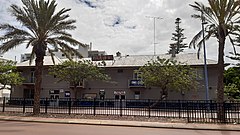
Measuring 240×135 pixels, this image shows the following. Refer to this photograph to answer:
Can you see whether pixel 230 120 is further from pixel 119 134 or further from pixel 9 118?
pixel 9 118

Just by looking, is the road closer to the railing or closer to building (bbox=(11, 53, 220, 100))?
building (bbox=(11, 53, 220, 100))

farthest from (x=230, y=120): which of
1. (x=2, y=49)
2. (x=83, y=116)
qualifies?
(x=2, y=49)

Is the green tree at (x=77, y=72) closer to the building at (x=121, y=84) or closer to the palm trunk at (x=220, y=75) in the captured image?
the building at (x=121, y=84)

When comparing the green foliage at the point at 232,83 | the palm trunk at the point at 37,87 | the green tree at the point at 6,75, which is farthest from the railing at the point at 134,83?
the palm trunk at the point at 37,87

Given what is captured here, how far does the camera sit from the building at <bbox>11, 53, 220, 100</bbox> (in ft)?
123

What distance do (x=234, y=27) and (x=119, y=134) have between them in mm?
11845

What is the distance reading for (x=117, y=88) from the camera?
40812 millimetres

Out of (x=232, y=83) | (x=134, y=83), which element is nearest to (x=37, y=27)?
(x=134, y=83)

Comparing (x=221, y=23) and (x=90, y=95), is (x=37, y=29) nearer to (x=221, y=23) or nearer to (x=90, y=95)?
(x=221, y=23)

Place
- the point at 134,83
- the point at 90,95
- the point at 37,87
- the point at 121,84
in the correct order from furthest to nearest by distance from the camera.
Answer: the point at 90,95, the point at 121,84, the point at 134,83, the point at 37,87

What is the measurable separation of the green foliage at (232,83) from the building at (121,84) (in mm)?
4832

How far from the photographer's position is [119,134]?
1164 centimetres

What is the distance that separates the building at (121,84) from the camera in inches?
1476

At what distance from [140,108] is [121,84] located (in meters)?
20.1
